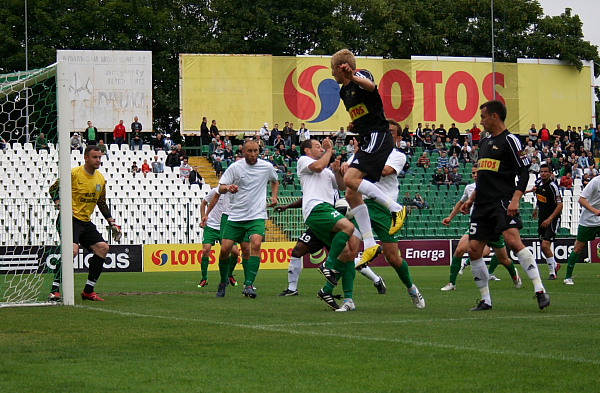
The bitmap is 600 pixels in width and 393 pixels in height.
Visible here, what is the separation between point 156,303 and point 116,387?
6716mm

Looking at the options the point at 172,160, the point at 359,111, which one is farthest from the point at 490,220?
the point at 172,160

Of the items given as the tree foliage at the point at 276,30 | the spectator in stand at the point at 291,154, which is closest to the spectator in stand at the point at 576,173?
the tree foliage at the point at 276,30

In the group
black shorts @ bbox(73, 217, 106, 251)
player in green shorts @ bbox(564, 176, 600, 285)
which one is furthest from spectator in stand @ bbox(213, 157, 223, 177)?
black shorts @ bbox(73, 217, 106, 251)

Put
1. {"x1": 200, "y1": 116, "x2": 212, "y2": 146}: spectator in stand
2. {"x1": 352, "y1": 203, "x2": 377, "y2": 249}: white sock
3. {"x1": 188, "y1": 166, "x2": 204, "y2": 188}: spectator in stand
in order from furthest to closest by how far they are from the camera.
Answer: {"x1": 200, "y1": 116, "x2": 212, "y2": 146}: spectator in stand → {"x1": 188, "y1": 166, "x2": 204, "y2": 188}: spectator in stand → {"x1": 352, "y1": 203, "x2": 377, "y2": 249}: white sock

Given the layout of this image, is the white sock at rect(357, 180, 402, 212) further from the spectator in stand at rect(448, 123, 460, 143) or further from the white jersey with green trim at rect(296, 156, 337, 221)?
the spectator in stand at rect(448, 123, 460, 143)

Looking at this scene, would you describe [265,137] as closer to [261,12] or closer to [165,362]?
[261,12]

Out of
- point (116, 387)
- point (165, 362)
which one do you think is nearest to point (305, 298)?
point (165, 362)

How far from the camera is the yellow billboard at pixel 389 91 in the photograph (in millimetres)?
44812

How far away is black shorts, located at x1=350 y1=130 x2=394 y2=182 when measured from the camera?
1031cm

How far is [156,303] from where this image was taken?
12.6 m

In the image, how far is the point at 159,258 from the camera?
28.2 m

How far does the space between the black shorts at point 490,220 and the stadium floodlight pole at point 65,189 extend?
16.2ft

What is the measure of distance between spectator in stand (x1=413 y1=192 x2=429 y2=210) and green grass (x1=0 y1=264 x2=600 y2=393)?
71.5 ft

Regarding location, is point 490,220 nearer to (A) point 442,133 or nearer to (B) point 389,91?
(A) point 442,133
